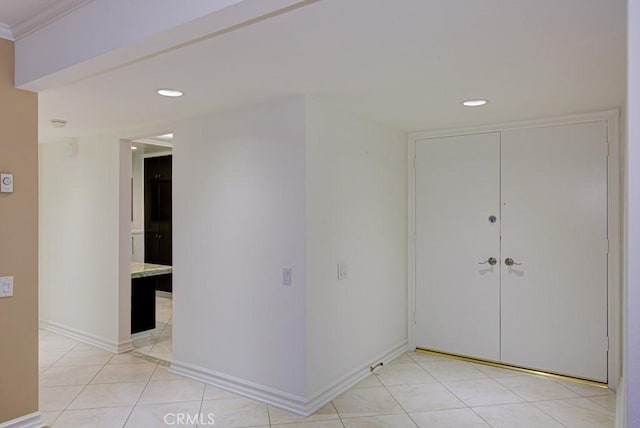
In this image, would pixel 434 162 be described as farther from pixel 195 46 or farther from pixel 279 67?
pixel 195 46

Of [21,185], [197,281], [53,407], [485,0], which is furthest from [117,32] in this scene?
[53,407]

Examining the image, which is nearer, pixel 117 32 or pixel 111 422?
pixel 117 32

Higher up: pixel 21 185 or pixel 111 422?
pixel 21 185

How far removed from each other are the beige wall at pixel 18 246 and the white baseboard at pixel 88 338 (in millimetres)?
1655

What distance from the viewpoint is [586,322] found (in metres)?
3.48

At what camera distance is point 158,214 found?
694cm

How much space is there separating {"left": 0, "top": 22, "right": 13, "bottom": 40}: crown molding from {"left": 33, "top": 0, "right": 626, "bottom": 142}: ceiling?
0.41 metres

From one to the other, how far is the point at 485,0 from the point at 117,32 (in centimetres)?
152

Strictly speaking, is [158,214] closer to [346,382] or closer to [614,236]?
[346,382]

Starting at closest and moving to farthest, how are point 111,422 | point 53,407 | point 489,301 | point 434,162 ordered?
1. point 111,422
2. point 53,407
3. point 489,301
4. point 434,162

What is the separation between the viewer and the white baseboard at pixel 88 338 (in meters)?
4.24

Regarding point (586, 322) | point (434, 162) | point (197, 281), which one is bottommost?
point (586, 322)

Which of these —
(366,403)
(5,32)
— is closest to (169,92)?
(5,32)

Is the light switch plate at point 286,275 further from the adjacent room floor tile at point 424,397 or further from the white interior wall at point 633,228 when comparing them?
the white interior wall at point 633,228
